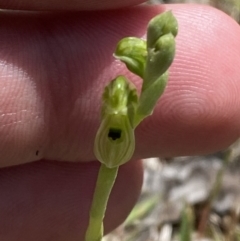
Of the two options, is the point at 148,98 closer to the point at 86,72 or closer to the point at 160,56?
the point at 160,56

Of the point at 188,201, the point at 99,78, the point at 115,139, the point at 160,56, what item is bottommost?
the point at 188,201

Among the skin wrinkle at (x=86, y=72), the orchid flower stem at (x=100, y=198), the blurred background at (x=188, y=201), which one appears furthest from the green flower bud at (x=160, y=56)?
the blurred background at (x=188, y=201)

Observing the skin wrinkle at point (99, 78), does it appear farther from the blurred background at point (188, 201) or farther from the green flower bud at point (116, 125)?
the blurred background at point (188, 201)

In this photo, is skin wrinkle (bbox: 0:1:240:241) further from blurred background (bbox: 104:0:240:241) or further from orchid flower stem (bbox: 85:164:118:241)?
blurred background (bbox: 104:0:240:241)

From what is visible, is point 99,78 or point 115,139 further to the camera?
point 99,78

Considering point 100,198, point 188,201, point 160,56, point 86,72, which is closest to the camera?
point 160,56

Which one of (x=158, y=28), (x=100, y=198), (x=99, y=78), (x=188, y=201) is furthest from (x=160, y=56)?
(x=188, y=201)

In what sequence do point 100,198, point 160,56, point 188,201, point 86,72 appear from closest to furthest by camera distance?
1. point 160,56
2. point 100,198
3. point 86,72
4. point 188,201
